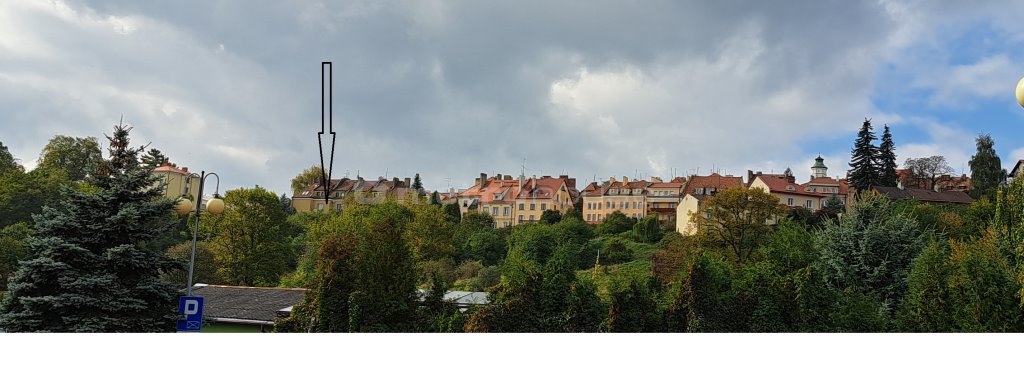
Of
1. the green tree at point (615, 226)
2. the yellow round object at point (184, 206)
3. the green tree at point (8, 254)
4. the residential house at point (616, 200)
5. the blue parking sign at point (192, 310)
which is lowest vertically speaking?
the blue parking sign at point (192, 310)

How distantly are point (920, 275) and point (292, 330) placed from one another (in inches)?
439

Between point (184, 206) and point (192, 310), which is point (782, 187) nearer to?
point (184, 206)

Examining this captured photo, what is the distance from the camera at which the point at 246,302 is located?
18.4 metres

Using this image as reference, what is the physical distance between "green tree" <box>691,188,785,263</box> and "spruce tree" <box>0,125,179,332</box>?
22226 millimetres

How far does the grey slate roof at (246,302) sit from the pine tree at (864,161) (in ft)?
137

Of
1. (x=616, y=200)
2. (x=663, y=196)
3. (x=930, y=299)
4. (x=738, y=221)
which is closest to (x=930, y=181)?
(x=663, y=196)

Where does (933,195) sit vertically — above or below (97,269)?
above

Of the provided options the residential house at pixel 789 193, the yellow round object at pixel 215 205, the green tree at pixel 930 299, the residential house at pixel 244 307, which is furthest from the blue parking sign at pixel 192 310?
the residential house at pixel 789 193

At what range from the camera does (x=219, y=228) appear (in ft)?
108

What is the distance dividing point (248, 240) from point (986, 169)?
45.6 m

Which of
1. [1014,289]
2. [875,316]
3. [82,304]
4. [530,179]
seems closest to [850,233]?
[875,316]

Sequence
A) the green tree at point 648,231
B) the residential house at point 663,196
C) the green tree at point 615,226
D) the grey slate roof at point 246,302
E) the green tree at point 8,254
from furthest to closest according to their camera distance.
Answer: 1. the residential house at point 663,196
2. the green tree at point 615,226
3. the green tree at point 648,231
4. the green tree at point 8,254
5. the grey slate roof at point 246,302

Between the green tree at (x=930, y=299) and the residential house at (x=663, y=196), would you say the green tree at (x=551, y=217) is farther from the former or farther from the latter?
the green tree at (x=930, y=299)

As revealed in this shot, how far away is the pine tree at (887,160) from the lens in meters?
51.5
